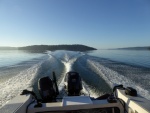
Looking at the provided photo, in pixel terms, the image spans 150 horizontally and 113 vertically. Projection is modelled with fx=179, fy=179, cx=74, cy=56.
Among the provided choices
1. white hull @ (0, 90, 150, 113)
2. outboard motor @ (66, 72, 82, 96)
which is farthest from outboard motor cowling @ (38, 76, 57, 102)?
white hull @ (0, 90, 150, 113)

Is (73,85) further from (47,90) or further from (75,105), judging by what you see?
(75,105)

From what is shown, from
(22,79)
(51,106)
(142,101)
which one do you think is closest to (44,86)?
(51,106)

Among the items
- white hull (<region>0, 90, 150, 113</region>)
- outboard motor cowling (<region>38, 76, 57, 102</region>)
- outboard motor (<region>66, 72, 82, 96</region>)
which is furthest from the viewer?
outboard motor (<region>66, 72, 82, 96</region>)

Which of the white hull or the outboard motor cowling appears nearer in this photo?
the white hull

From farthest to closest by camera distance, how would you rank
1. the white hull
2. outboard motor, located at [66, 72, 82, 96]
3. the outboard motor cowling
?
outboard motor, located at [66, 72, 82, 96]
the outboard motor cowling
the white hull

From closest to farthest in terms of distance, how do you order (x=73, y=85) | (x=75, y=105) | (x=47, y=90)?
1. (x=75, y=105)
2. (x=47, y=90)
3. (x=73, y=85)

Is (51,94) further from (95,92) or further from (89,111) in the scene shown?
(95,92)

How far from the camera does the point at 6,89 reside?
23.4 ft

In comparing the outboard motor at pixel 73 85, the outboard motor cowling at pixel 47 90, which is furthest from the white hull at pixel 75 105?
the outboard motor at pixel 73 85

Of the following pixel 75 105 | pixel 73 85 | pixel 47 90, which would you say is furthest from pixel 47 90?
pixel 75 105

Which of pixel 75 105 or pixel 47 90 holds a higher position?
pixel 75 105

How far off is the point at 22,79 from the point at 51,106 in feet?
20.6

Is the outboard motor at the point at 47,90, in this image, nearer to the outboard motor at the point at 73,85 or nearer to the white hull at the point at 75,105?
the outboard motor at the point at 73,85

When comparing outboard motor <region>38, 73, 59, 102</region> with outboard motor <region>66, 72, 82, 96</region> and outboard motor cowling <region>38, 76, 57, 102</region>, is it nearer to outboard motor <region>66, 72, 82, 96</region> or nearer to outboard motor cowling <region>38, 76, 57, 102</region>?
outboard motor cowling <region>38, 76, 57, 102</region>
